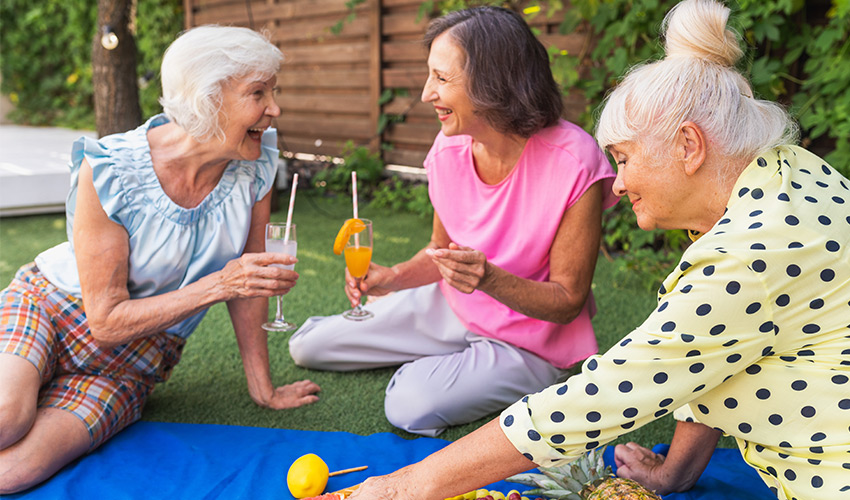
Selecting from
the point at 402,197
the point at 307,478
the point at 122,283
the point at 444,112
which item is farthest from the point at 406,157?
the point at 307,478

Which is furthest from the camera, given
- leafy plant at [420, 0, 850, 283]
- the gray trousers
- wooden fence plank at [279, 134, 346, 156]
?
wooden fence plank at [279, 134, 346, 156]

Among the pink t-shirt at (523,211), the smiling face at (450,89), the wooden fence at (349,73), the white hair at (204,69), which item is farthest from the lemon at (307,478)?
the wooden fence at (349,73)

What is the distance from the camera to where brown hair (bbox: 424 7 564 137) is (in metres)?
2.45

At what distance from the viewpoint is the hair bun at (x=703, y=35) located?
1.63 m

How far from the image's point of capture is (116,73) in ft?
18.1

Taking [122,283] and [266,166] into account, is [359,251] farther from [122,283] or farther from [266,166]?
[122,283]

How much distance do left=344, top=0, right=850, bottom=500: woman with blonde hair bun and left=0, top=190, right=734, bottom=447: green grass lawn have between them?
115cm

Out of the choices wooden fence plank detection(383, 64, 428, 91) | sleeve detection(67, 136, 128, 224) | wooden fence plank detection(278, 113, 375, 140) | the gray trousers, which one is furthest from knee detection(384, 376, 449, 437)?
wooden fence plank detection(278, 113, 375, 140)

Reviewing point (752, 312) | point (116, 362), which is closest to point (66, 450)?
point (116, 362)

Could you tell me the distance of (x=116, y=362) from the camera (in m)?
2.54

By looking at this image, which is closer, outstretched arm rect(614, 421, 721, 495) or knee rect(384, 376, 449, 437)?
outstretched arm rect(614, 421, 721, 495)

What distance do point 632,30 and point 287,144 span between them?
5385 mm

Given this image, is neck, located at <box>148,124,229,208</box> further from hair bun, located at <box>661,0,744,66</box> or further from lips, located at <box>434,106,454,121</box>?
hair bun, located at <box>661,0,744,66</box>

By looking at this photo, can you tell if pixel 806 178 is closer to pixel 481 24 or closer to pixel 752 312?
pixel 752 312
